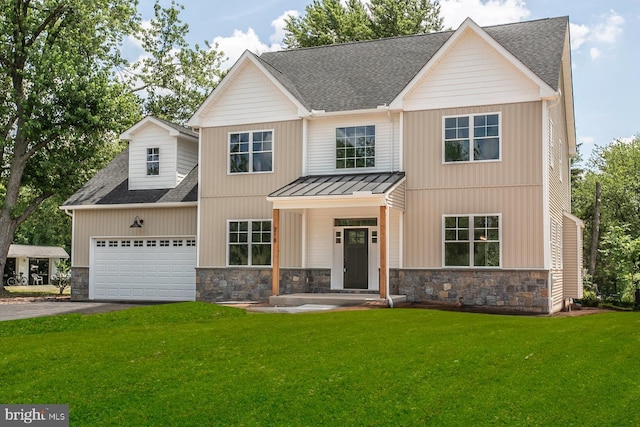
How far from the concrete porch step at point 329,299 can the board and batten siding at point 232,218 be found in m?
1.90

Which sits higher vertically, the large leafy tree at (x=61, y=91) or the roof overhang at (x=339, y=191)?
the large leafy tree at (x=61, y=91)

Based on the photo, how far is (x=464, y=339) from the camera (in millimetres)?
11406

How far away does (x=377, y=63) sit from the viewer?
2450 cm

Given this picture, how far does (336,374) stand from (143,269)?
17025 millimetres

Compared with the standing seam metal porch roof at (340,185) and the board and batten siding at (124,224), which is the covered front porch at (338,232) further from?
the board and batten siding at (124,224)

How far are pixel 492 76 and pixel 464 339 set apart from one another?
1078 cm

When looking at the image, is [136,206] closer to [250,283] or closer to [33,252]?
[250,283]

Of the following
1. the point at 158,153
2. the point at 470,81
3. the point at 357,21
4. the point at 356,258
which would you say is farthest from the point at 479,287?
the point at 357,21

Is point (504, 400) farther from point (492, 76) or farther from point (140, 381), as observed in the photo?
point (492, 76)

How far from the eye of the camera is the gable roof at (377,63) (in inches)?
846

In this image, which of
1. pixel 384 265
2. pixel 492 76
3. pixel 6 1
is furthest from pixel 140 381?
pixel 6 1

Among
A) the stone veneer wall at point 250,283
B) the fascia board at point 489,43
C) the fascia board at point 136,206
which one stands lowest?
the stone veneer wall at point 250,283

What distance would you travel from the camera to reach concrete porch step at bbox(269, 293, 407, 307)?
64.3ft

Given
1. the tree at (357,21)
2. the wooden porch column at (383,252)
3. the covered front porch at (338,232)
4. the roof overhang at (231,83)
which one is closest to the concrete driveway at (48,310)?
the covered front porch at (338,232)
